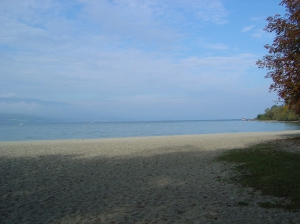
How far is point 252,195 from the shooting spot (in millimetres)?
7078

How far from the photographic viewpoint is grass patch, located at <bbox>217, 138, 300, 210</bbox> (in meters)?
6.93

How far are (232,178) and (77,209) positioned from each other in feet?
16.6

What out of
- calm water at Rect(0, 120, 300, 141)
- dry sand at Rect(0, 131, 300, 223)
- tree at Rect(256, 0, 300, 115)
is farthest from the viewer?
calm water at Rect(0, 120, 300, 141)

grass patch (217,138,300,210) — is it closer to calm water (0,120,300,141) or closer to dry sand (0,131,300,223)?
dry sand (0,131,300,223)

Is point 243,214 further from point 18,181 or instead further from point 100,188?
point 18,181

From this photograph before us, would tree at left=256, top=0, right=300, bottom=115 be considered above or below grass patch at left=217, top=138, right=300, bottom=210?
above

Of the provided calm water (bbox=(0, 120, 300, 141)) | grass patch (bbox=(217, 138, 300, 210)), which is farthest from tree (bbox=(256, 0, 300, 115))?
calm water (bbox=(0, 120, 300, 141))

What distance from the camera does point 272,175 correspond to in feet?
28.8

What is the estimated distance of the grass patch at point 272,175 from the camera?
22.7ft

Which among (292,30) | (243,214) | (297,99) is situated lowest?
(243,214)

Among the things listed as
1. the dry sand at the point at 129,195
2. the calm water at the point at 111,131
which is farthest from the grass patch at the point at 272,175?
the calm water at the point at 111,131

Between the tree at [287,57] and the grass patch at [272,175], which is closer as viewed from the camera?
the grass patch at [272,175]

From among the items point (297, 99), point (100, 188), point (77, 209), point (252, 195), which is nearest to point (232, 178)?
point (252, 195)

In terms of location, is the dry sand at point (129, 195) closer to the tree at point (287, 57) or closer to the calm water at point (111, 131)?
the tree at point (287, 57)
